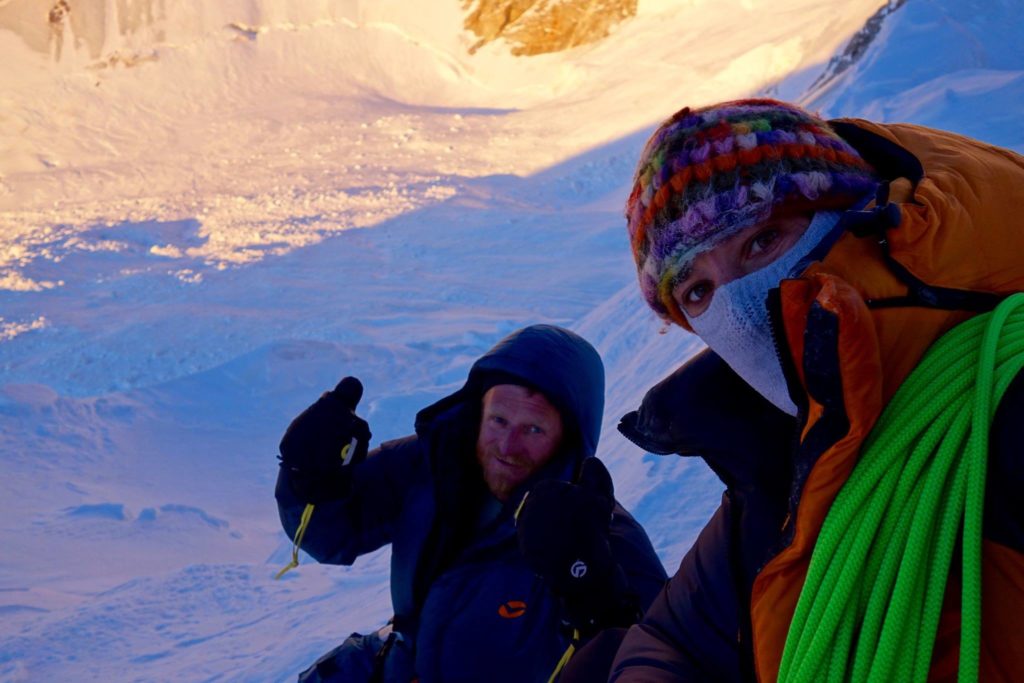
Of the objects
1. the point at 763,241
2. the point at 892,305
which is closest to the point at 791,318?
the point at 892,305

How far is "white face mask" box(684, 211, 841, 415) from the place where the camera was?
118 cm

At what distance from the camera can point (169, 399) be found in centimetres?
728

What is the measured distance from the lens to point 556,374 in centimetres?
221

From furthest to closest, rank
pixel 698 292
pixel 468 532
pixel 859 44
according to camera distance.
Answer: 1. pixel 859 44
2. pixel 468 532
3. pixel 698 292

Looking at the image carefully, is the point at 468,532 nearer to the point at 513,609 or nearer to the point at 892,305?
the point at 513,609

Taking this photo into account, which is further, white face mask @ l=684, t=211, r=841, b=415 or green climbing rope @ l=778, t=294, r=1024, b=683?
white face mask @ l=684, t=211, r=841, b=415

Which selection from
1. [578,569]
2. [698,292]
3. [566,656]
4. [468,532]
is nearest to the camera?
[698,292]

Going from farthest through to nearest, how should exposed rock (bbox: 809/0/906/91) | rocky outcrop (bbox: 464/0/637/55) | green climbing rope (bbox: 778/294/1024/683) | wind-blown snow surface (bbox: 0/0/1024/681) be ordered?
rocky outcrop (bbox: 464/0/637/55)
exposed rock (bbox: 809/0/906/91)
wind-blown snow surface (bbox: 0/0/1024/681)
green climbing rope (bbox: 778/294/1024/683)

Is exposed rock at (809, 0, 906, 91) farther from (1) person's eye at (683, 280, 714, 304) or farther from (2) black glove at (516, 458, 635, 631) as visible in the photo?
(1) person's eye at (683, 280, 714, 304)

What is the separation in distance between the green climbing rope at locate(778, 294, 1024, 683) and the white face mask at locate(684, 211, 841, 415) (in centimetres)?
20

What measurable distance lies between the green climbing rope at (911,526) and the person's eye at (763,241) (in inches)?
11.0

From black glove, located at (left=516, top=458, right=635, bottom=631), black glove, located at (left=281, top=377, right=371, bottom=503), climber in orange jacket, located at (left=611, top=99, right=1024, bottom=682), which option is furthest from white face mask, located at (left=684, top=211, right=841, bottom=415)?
black glove, located at (left=281, top=377, right=371, bottom=503)

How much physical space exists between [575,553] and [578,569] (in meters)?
0.03

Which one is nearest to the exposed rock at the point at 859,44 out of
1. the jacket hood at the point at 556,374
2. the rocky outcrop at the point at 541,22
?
the jacket hood at the point at 556,374
